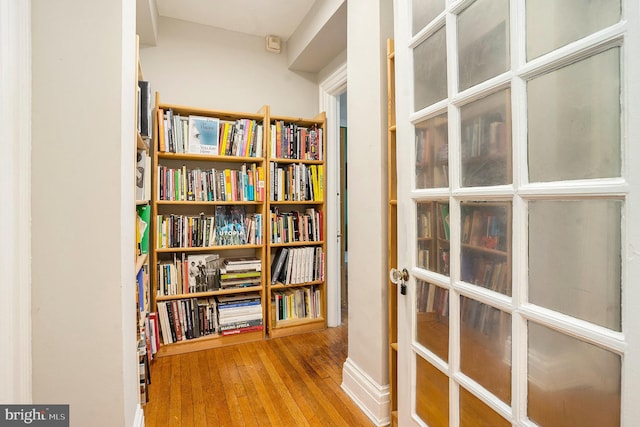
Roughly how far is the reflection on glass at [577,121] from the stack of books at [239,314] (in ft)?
7.39

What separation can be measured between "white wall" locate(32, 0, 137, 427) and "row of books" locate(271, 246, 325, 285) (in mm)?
1604

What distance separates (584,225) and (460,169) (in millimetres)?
393

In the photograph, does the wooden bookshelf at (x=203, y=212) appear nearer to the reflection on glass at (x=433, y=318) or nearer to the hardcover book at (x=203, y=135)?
the hardcover book at (x=203, y=135)

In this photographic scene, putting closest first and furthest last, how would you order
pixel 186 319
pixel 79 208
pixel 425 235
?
pixel 79 208 → pixel 425 235 → pixel 186 319

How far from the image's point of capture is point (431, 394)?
1.14 metres

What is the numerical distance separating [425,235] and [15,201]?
138 cm

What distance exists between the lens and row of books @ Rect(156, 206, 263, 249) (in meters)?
2.33

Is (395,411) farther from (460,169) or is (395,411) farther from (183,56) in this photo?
(183,56)

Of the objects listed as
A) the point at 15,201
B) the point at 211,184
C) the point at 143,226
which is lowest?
the point at 143,226

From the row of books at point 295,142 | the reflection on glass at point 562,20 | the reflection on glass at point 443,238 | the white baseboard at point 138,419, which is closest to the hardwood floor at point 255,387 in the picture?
the white baseboard at point 138,419

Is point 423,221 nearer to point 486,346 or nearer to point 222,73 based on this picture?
point 486,346

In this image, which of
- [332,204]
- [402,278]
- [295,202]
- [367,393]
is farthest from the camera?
[332,204]

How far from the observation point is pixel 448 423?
3.45 ft

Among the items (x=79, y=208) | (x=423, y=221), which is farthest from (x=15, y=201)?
(x=423, y=221)
